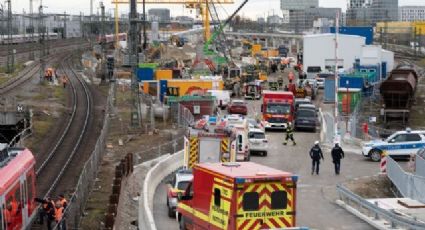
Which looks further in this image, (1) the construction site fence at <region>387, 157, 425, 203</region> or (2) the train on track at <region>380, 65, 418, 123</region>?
(2) the train on track at <region>380, 65, 418, 123</region>

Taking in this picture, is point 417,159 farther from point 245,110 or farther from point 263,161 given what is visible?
point 245,110

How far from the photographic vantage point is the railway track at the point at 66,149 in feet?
95.5

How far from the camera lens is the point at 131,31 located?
42531 millimetres

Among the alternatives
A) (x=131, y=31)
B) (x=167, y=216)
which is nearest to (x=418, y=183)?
(x=167, y=216)

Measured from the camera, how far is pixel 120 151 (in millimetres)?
36344

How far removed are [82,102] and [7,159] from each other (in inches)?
1562

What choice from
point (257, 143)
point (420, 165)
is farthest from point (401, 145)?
point (420, 165)

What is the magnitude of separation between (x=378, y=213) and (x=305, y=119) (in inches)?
991

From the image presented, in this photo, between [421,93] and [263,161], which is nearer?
[263,161]

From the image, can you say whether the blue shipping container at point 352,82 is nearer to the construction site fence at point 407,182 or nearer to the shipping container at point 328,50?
the shipping container at point 328,50

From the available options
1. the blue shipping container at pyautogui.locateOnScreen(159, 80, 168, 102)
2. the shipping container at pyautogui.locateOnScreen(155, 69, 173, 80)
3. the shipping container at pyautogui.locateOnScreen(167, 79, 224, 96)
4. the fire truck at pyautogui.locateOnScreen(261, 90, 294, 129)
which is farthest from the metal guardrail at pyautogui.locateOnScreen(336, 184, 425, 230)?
the shipping container at pyautogui.locateOnScreen(155, 69, 173, 80)

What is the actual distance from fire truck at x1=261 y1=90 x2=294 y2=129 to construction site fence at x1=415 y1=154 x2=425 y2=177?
18330 mm

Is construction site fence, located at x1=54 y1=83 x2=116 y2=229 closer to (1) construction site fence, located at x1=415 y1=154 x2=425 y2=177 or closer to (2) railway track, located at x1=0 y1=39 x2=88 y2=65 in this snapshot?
(1) construction site fence, located at x1=415 y1=154 x2=425 y2=177

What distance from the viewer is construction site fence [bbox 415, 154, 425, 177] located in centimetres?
2690
